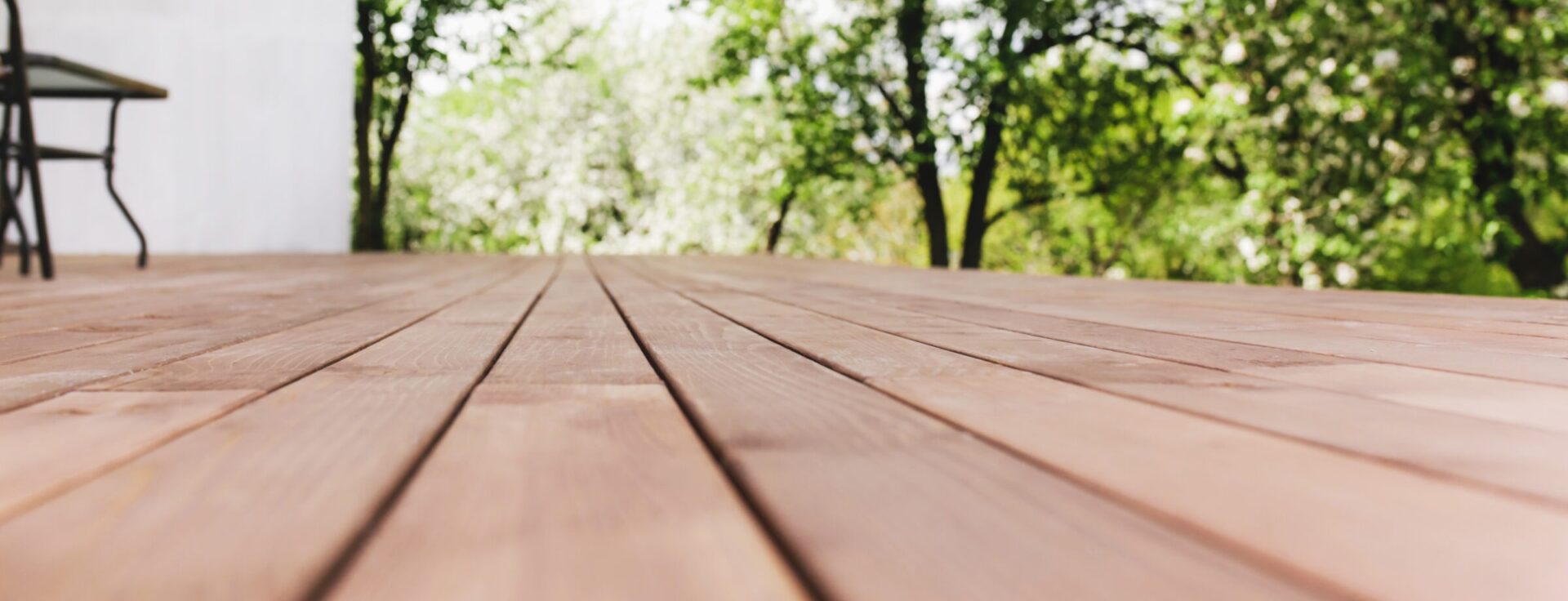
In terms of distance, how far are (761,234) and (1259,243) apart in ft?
29.9

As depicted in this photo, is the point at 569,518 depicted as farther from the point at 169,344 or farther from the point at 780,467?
the point at 169,344

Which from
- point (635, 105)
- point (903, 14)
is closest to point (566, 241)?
point (635, 105)

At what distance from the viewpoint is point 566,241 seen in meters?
16.3

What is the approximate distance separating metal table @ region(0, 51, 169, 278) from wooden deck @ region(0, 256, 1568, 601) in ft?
6.66

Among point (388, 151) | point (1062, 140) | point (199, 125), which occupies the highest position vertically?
point (1062, 140)

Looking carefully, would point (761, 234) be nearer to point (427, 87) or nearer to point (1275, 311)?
point (427, 87)

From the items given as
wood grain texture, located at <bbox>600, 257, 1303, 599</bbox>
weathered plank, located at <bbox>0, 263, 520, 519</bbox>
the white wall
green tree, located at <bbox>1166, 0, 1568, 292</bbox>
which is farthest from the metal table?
green tree, located at <bbox>1166, 0, 1568, 292</bbox>

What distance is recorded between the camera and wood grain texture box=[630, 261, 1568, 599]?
→ 0.45 meters

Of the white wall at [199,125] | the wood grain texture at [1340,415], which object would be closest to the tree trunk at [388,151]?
the white wall at [199,125]

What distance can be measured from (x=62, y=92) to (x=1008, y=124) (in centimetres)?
586

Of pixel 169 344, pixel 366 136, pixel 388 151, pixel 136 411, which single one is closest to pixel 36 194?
pixel 169 344

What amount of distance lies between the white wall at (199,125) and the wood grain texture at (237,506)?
635cm

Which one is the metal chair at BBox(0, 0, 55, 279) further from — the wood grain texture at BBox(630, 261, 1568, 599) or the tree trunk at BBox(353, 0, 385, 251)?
the tree trunk at BBox(353, 0, 385, 251)

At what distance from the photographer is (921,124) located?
8.11 m
